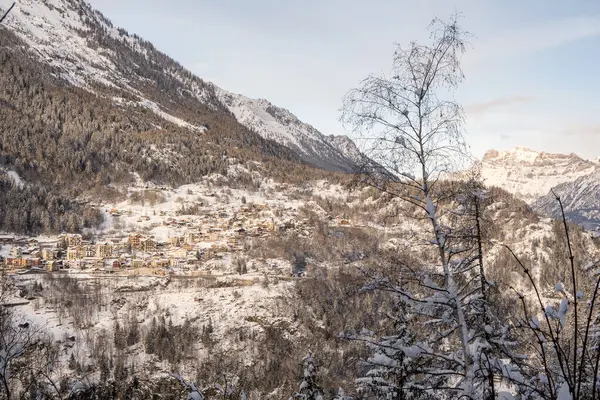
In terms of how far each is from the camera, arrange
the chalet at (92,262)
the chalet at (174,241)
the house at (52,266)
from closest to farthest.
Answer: the house at (52,266)
the chalet at (92,262)
the chalet at (174,241)

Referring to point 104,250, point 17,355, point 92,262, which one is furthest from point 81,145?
point 17,355

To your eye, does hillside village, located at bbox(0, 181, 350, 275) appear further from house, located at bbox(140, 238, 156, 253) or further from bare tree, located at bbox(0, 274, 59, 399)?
bare tree, located at bbox(0, 274, 59, 399)

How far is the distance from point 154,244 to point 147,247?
1736mm

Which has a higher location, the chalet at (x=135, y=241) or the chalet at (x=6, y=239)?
the chalet at (x=6, y=239)

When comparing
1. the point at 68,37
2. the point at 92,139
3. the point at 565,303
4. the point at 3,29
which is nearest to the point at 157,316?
the point at 565,303

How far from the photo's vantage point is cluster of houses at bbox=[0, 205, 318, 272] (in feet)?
247

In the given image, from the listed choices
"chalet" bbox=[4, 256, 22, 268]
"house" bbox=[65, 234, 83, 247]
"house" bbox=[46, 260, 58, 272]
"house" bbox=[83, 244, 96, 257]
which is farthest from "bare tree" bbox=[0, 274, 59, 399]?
"house" bbox=[65, 234, 83, 247]

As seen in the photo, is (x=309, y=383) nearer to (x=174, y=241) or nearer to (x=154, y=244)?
(x=154, y=244)

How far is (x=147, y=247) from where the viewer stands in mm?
87938

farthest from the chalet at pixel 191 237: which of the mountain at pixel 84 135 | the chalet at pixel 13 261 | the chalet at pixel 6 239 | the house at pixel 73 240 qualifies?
the chalet at pixel 6 239

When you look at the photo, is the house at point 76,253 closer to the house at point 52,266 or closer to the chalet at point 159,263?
the house at point 52,266

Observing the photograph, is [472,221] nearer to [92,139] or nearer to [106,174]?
[106,174]

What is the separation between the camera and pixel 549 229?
4158 inches

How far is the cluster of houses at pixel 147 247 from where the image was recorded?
75250mm
